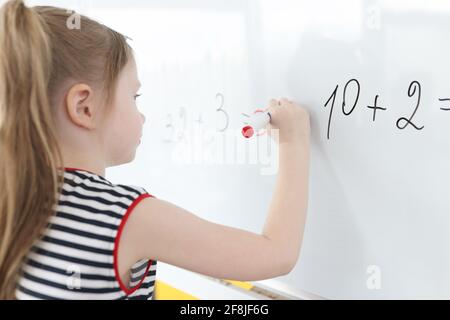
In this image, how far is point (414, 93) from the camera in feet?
1.77

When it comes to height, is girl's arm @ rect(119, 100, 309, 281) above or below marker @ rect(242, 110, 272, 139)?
below

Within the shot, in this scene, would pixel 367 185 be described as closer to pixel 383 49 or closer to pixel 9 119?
pixel 383 49

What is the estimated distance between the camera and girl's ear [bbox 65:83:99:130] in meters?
0.59

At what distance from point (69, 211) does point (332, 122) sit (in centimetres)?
29

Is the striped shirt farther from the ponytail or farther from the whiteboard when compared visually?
the whiteboard

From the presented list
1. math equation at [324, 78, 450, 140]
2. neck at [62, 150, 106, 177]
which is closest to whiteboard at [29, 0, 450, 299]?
math equation at [324, 78, 450, 140]

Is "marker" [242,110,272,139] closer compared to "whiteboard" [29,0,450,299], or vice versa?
"whiteboard" [29,0,450,299]

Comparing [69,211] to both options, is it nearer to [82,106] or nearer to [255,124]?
[82,106]

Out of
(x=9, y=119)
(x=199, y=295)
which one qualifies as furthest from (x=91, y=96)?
(x=199, y=295)

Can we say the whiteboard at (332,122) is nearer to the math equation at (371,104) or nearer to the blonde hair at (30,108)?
the math equation at (371,104)

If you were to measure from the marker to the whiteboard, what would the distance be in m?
0.04

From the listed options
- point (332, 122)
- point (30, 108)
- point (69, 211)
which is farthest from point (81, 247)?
point (332, 122)

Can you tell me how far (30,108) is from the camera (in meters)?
0.56

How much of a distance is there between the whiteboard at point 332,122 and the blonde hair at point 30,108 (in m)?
0.20
